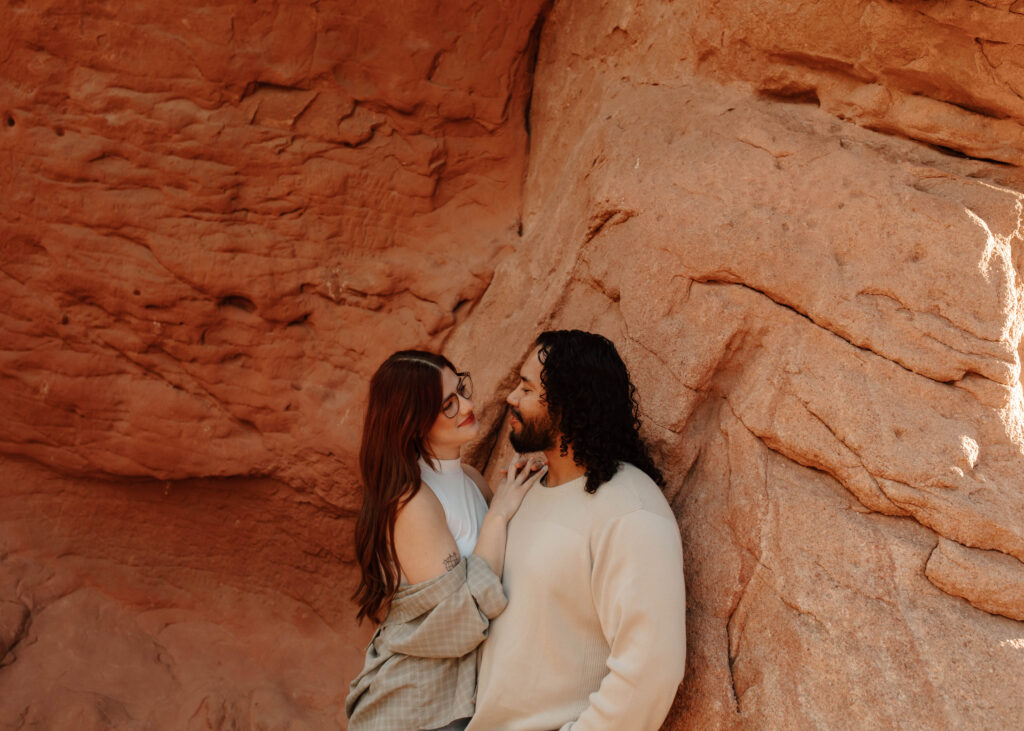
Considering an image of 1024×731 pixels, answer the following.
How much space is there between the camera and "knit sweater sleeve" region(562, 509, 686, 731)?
276cm

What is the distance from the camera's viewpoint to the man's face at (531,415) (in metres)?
3.25

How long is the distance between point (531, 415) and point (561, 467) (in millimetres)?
209

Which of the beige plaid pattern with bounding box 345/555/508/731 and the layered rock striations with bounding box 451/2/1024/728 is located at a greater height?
the layered rock striations with bounding box 451/2/1024/728

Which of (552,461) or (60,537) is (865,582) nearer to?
(552,461)

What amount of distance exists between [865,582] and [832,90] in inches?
80.7

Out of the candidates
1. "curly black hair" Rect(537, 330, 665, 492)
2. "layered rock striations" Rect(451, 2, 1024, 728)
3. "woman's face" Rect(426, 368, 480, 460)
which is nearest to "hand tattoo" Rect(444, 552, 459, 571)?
"woman's face" Rect(426, 368, 480, 460)

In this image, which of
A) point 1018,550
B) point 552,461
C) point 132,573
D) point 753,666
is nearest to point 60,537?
point 132,573

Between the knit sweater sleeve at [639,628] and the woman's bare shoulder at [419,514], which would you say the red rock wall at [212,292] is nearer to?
the woman's bare shoulder at [419,514]

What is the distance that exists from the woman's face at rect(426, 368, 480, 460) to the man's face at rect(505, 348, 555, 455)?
0.22 m

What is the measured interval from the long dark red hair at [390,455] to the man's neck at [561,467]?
453mm

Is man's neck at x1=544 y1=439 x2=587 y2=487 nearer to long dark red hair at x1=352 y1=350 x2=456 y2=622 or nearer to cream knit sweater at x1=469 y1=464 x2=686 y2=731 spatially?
cream knit sweater at x1=469 y1=464 x2=686 y2=731

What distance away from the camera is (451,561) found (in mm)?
3229

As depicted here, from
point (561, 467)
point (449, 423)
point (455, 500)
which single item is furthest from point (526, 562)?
point (449, 423)

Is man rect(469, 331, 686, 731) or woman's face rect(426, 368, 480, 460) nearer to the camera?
man rect(469, 331, 686, 731)
